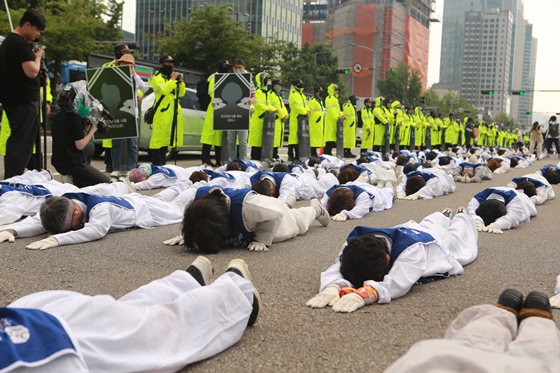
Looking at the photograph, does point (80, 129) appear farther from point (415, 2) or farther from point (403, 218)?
point (415, 2)

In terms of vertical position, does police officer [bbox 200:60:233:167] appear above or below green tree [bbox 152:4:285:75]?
below

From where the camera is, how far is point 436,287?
3.61 meters

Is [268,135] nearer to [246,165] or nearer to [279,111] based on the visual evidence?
[279,111]

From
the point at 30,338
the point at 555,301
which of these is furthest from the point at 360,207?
the point at 30,338

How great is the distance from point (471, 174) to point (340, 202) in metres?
6.44

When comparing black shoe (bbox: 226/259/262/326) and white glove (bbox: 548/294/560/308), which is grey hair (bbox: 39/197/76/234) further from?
white glove (bbox: 548/294/560/308)

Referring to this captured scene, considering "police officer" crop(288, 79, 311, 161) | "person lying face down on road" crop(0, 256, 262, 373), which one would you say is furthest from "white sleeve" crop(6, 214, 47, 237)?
"police officer" crop(288, 79, 311, 161)

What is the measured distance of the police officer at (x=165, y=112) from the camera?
412 inches

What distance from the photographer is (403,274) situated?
3320 millimetres

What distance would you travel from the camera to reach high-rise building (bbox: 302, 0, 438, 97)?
307ft

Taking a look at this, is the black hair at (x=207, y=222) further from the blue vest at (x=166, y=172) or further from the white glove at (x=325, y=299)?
the blue vest at (x=166, y=172)

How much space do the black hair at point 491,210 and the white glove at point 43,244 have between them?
442 centimetres

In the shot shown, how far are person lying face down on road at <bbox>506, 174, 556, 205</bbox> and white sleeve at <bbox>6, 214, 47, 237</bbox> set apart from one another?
6.50 meters

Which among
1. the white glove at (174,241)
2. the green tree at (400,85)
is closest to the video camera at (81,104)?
the white glove at (174,241)
